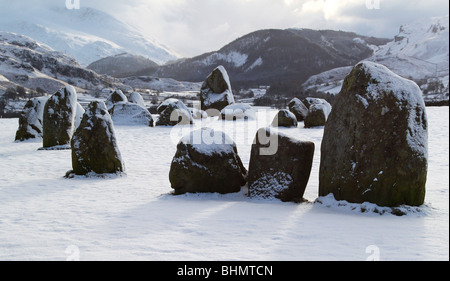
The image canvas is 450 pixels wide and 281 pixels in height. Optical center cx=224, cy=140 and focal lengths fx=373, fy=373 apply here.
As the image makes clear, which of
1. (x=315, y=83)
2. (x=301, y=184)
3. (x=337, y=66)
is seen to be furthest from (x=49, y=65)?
(x=301, y=184)

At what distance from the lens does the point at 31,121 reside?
16625 millimetres

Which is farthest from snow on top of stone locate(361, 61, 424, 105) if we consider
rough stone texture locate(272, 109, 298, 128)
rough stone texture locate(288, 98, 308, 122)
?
rough stone texture locate(288, 98, 308, 122)

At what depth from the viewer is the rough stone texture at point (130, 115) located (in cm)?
2303

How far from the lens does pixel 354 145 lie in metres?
6.66

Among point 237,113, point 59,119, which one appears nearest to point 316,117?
point 237,113

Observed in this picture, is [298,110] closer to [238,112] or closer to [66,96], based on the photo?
[238,112]

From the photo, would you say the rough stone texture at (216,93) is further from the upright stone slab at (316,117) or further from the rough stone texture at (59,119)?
the rough stone texture at (59,119)

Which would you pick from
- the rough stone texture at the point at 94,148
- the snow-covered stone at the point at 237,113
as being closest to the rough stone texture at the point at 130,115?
the snow-covered stone at the point at 237,113

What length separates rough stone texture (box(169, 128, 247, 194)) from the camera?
7812 mm

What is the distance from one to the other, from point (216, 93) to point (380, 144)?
79.2ft

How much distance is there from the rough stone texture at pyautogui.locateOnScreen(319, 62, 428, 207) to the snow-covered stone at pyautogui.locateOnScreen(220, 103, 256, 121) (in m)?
18.3

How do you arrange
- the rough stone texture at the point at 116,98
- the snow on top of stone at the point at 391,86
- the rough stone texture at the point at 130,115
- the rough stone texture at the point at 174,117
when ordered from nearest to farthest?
the snow on top of stone at the point at 391,86, the rough stone texture at the point at 174,117, the rough stone texture at the point at 130,115, the rough stone texture at the point at 116,98

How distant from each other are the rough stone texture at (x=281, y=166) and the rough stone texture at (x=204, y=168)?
620 millimetres

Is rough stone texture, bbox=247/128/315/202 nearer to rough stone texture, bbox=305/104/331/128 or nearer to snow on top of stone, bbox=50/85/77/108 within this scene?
snow on top of stone, bbox=50/85/77/108
